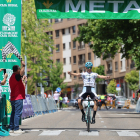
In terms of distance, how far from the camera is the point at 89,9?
14.6m

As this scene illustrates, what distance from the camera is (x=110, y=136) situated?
10703 mm

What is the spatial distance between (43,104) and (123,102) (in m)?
20.7

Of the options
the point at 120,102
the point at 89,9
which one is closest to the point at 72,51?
the point at 120,102

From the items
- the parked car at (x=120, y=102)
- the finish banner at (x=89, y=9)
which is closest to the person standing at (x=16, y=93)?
the finish banner at (x=89, y=9)

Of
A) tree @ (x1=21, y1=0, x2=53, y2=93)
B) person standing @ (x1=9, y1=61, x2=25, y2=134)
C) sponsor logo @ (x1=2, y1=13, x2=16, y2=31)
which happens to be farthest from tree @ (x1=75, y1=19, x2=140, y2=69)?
person standing @ (x1=9, y1=61, x2=25, y2=134)

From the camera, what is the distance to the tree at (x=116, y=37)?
2770 centimetres

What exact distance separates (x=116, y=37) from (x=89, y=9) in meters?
14.1

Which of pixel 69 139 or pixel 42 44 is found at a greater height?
pixel 42 44

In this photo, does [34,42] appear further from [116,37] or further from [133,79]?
[133,79]

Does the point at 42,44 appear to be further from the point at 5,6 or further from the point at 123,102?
the point at 5,6

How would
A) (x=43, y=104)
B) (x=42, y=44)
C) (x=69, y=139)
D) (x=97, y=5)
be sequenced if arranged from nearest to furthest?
(x=69, y=139) < (x=97, y=5) < (x=43, y=104) < (x=42, y=44)

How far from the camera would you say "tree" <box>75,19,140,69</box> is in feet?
90.9

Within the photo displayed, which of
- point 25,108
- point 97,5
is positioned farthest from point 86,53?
point 97,5

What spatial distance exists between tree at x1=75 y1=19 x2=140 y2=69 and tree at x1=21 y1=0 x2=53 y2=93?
6.68 metres
